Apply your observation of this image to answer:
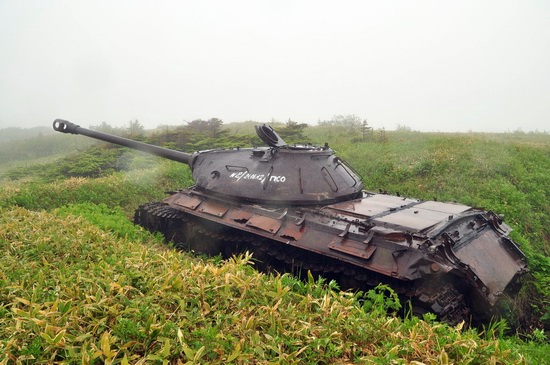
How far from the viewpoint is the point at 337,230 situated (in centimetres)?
589

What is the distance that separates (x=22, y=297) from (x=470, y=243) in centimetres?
557

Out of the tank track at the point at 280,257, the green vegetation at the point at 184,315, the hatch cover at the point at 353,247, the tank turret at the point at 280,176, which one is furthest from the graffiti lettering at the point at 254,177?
the green vegetation at the point at 184,315

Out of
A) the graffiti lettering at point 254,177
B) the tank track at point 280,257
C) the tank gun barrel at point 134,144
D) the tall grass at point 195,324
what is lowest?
the tank track at point 280,257

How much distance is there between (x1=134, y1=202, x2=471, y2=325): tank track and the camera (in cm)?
507

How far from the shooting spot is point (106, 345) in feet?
9.80

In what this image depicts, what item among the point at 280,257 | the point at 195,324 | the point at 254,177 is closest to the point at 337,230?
the point at 280,257

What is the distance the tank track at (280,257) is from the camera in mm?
5066

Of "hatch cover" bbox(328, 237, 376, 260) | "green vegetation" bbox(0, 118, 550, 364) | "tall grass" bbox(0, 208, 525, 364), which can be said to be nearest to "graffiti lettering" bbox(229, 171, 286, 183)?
"hatch cover" bbox(328, 237, 376, 260)

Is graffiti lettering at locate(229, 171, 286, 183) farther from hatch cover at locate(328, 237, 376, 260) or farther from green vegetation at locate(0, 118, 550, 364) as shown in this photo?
green vegetation at locate(0, 118, 550, 364)

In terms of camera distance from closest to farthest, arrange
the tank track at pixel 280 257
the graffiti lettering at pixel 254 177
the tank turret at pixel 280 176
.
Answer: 1. the tank track at pixel 280 257
2. the tank turret at pixel 280 176
3. the graffiti lettering at pixel 254 177

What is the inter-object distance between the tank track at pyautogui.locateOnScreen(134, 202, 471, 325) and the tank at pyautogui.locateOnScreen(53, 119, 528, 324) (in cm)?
2

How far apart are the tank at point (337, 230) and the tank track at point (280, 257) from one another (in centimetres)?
2

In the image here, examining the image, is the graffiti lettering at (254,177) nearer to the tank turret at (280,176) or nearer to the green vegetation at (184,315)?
the tank turret at (280,176)

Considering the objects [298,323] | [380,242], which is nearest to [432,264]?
[380,242]
